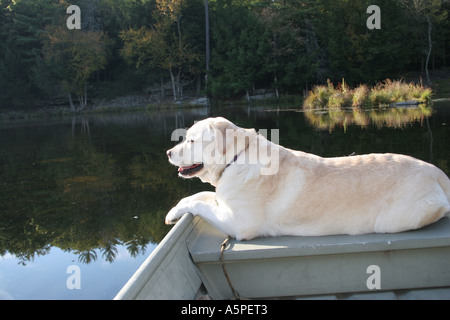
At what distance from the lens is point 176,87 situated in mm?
45812

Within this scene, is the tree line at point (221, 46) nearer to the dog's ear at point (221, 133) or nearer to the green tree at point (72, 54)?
the green tree at point (72, 54)

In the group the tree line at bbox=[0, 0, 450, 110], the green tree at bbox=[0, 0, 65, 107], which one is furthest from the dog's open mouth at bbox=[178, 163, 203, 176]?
the green tree at bbox=[0, 0, 65, 107]

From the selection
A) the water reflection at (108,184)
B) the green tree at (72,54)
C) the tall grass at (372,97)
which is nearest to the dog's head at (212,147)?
the water reflection at (108,184)

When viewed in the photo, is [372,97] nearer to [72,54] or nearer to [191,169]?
[191,169]

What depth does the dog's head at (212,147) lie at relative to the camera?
10.7 ft

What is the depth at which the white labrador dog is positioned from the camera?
289cm

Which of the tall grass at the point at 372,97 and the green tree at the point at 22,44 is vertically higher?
the green tree at the point at 22,44

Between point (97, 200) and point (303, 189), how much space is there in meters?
4.17

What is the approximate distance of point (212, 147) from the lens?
10.8 feet

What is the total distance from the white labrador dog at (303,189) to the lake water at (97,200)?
130 cm

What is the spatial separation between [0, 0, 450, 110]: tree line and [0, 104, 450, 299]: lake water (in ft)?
94.2

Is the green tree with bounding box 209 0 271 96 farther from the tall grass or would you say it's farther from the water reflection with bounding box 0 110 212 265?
the water reflection with bounding box 0 110 212 265
